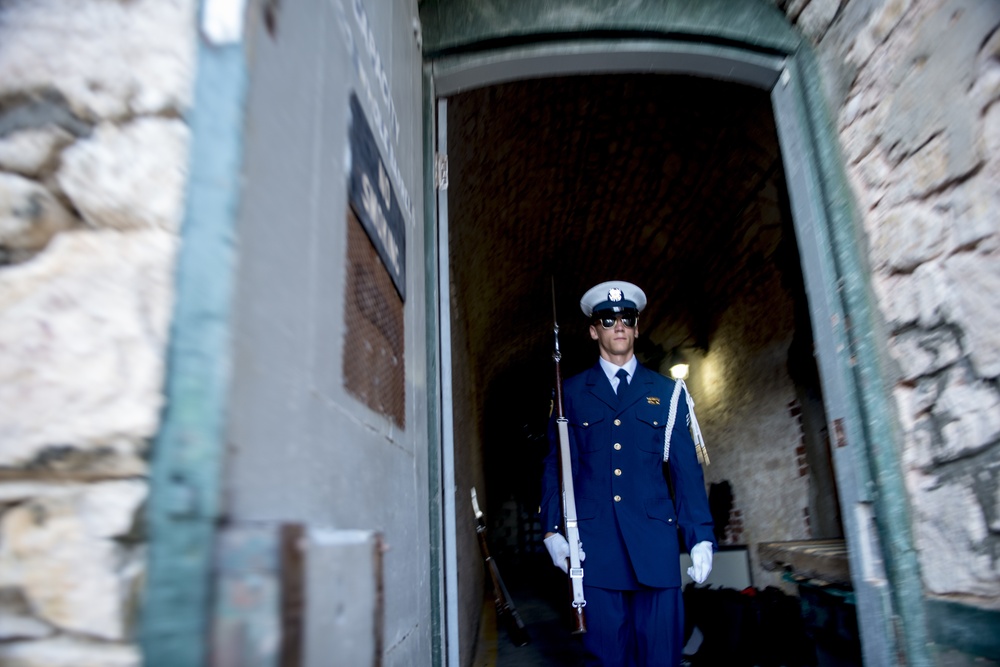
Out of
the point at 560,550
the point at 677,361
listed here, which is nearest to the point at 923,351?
the point at 560,550

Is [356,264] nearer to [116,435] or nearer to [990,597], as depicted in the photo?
[116,435]

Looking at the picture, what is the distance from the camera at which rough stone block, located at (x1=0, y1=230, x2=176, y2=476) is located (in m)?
0.55

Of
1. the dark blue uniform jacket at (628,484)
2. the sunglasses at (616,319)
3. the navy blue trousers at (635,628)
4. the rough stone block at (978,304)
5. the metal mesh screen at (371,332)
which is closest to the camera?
the metal mesh screen at (371,332)

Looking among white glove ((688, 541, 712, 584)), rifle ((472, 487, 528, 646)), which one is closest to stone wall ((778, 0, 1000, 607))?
white glove ((688, 541, 712, 584))

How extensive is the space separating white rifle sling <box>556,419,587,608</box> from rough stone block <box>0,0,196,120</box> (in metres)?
2.30

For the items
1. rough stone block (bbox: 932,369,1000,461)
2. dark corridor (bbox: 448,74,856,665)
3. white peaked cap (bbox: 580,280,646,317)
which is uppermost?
dark corridor (bbox: 448,74,856,665)

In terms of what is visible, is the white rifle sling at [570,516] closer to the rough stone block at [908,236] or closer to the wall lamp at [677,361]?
the rough stone block at [908,236]

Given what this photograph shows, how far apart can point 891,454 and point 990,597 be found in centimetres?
40

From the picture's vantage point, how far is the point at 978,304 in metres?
1.48

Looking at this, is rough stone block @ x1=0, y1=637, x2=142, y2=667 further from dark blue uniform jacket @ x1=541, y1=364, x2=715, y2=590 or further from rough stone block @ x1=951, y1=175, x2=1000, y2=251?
dark blue uniform jacket @ x1=541, y1=364, x2=715, y2=590

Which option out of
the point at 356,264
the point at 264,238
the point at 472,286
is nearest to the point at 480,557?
the point at 472,286

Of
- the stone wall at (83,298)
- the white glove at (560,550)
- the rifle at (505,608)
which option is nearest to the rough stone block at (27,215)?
the stone wall at (83,298)

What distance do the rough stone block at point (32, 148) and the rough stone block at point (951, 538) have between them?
1.88m

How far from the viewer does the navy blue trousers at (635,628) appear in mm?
2406
